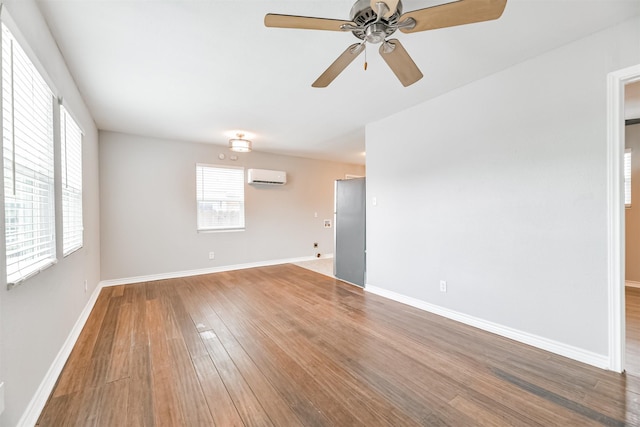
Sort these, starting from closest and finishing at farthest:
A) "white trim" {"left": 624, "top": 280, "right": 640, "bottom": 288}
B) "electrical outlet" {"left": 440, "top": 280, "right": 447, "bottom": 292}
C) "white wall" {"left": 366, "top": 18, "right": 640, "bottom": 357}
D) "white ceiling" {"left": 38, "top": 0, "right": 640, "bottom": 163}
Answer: "white ceiling" {"left": 38, "top": 0, "right": 640, "bottom": 163} → "white wall" {"left": 366, "top": 18, "right": 640, "bottom": 357} → "electrical outlet" {"left": 440, "top": 280, "right": 447, "bottom": 292} → "white trim" {"left": 624, "top": 280, "right": 640, "bottom": 288}

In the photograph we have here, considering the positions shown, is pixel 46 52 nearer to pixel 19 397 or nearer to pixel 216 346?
pixel 19 397

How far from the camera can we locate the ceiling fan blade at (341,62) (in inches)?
62.4

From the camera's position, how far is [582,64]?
198cm

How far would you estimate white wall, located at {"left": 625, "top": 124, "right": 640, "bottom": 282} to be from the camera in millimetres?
3693

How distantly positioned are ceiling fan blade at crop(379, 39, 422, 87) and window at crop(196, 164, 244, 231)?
13.5 feet

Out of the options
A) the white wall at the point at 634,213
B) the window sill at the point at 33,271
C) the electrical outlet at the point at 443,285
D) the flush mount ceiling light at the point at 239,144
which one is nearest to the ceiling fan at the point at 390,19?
the window sill at the point at 33,271

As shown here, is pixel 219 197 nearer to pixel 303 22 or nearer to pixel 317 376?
pixel 317 376

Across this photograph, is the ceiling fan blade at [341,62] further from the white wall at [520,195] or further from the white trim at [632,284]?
the white trim at [632,284]

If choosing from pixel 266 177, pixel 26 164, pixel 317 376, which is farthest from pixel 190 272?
pixel 317 376

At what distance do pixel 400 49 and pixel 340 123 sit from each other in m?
2.27

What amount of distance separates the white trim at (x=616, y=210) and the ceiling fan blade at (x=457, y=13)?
4.41ft

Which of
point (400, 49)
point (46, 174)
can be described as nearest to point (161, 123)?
point (46, 174)

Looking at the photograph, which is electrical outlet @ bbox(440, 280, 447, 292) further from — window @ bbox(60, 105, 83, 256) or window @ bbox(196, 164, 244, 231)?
window @ bbox(196, 164, 244, 231)

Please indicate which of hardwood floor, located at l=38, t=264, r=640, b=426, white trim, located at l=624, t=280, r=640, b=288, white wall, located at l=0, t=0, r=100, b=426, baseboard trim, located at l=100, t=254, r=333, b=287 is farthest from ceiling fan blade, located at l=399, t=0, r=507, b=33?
baseboard trim, located at l=100, t=254, r=333, b=287
